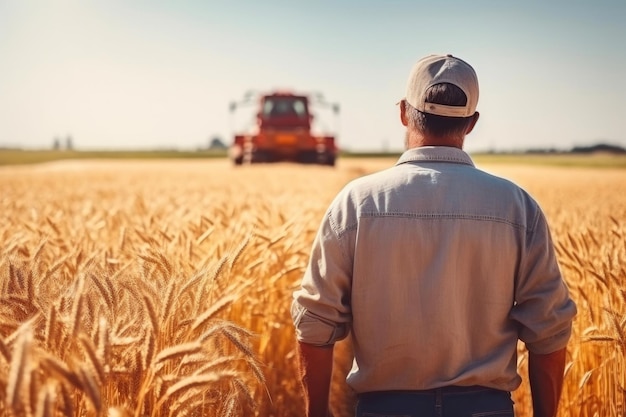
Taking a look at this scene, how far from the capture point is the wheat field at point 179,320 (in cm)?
144

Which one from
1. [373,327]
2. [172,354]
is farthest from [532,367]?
[172,354]

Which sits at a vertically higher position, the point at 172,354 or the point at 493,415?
the point at 172,354

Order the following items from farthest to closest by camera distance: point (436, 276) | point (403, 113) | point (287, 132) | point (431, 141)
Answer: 1. point (287, 132)
2. point (403, 113)
3. point (431, 141)
4. point (436, 276)

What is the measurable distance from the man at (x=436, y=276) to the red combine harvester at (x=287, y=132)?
18.8m

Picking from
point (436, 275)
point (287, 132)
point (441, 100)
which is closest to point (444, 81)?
point (441, 100)

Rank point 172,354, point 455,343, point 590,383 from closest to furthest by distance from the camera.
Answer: point 172,354 → point 455,343 → point 590,383

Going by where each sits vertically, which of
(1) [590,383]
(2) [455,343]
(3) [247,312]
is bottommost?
(1) [590,383]

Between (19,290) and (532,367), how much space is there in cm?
154

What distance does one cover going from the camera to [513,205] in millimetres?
1793

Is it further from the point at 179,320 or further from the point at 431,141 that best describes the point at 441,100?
the point at 179,320

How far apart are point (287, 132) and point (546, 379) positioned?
1891 centimetres

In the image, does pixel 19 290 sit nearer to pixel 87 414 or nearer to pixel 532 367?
pixel 87 414

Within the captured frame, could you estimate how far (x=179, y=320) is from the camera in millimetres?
1951

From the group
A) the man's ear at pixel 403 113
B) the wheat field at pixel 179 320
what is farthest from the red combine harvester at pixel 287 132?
the man's ear at pixel 403 113
